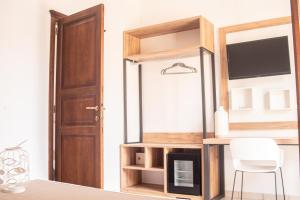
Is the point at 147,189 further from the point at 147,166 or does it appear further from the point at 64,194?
the point at 64,194

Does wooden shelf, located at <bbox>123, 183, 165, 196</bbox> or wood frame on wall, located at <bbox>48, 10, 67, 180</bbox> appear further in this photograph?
wooden shelf, located at <bbox>123, 183, 165, 196</bbox>

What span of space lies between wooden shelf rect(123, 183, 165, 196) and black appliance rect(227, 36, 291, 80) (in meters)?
1.57

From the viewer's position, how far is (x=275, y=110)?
11.1 ft

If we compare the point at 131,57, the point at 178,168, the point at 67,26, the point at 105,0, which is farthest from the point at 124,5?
the point at 178,168

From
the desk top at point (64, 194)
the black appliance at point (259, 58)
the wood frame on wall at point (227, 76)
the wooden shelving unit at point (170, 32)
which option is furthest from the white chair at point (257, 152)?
the desk top at point (64, 194)

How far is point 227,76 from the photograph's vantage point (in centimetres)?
366

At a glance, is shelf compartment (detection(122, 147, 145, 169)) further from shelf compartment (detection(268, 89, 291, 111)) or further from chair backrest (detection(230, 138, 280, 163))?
shelf compartment (detection(268, 89, 291, 111))

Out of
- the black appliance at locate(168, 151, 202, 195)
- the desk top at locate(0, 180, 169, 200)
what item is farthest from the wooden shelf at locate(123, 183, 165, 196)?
the desk top at locate(0, 180, 169, 200)

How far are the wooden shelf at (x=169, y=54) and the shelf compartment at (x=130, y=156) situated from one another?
1180 millimetres

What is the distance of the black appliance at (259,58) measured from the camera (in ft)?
10.8

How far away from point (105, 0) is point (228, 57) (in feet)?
5.45

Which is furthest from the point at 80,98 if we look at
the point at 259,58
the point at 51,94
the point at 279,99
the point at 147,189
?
the point at 279,99

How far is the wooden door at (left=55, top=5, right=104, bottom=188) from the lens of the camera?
2949 millimetres

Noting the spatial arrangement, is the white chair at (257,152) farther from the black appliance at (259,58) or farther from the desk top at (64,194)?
the desk top at (64,194)
